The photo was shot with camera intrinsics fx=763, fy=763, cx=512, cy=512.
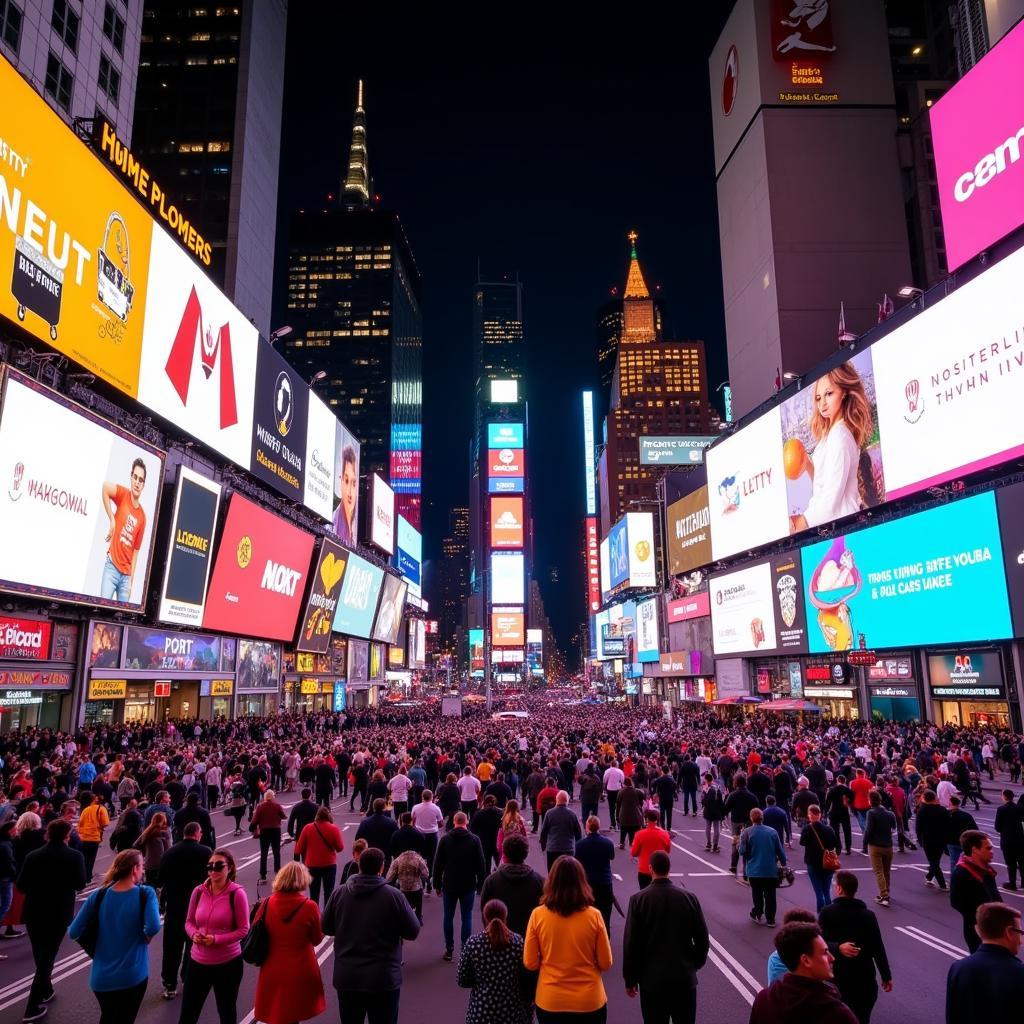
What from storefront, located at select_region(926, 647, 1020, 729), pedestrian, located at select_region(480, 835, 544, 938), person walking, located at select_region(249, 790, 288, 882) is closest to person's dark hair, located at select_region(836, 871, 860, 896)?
pedestrian, located at select_region(480, 835, 544, 938)

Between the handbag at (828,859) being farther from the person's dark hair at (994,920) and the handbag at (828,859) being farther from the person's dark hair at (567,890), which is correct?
the person's dark hair at (567,890)

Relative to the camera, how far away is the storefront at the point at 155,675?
29.3 meters

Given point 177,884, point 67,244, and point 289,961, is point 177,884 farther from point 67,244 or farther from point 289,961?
point 67,244

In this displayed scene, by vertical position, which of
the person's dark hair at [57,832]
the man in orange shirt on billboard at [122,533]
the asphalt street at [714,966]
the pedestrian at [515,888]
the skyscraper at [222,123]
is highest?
the skyscraper at [222,123]

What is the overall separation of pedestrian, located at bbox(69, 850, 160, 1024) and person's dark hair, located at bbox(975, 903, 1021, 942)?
5.34 meters

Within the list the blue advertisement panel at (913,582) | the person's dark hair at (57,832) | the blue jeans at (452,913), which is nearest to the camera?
the person's dark hair at (57,832)

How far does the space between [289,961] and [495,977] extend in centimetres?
143

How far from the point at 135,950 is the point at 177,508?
91.0 ft

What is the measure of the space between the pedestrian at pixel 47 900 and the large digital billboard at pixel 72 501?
1722 cm

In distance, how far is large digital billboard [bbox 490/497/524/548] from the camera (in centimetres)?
10906

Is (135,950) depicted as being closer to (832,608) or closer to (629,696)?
(832,608)

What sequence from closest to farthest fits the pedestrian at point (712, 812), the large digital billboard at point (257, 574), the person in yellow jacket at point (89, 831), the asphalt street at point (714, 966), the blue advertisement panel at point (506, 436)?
the asphalt street at point (714, 966) → the person in yellow jacket at point (89, 831) → the pedestrian at point (712, 812) → the large digital billboard at point (257, 574) → the blue advertisement panel at point (506, 436)

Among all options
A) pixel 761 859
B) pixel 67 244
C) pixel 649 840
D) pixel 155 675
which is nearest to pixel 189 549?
pixel 155 675

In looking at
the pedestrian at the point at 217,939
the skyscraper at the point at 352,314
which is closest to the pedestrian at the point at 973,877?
the pedestrian at the point at 217,939
